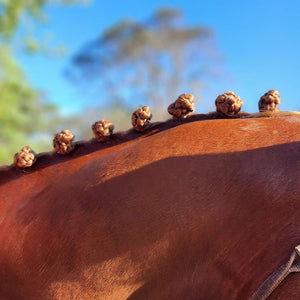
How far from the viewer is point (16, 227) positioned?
1.13 metres

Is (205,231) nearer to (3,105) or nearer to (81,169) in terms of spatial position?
(81,169)

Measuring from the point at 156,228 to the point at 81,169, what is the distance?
0.30m

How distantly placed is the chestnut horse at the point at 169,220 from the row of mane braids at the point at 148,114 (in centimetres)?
4

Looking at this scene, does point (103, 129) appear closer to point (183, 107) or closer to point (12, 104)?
point (183, 107)

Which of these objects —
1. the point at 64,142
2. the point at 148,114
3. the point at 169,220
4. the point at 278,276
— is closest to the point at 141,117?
the point at 148,114

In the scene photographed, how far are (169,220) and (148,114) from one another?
1.12 ft

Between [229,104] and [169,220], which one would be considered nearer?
[169,220]

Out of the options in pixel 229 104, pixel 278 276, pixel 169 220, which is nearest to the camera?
pixel 278 276

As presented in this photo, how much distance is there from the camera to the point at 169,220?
0.96 meters

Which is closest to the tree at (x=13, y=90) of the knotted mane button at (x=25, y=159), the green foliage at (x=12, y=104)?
the green foliage at (x=12, y=104)

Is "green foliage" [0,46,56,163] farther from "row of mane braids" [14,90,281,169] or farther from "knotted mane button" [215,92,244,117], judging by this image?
"knotted mane button" [215,92,244,117]

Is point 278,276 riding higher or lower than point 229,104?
lower

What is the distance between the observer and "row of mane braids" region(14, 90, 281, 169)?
1.12 m

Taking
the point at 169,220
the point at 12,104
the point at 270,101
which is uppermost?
the point at 12,104
